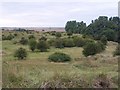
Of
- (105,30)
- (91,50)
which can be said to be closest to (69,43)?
(91,50)

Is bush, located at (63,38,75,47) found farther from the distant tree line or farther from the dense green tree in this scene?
the dense green tree

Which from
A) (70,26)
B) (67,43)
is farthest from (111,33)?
(70,26)

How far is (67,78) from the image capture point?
10.4 meters

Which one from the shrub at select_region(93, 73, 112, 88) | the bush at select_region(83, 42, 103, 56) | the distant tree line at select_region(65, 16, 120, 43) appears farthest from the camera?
the distant tree line at select_region(65, 16, 120, 43)

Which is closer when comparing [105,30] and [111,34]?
[111,34]

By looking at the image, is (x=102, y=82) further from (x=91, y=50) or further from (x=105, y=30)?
(x=105, y=30)

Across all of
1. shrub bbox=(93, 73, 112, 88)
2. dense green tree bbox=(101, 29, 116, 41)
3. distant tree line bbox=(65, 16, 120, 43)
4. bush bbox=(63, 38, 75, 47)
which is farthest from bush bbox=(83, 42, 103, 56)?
dense green tree bbox=(101, 29, 116, 41)

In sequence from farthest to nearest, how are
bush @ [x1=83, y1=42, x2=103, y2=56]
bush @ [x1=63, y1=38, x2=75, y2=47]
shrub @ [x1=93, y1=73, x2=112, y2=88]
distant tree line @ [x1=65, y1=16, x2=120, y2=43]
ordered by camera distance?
1. distant tree line @ [x1=65, y1=16, x2=120, y2=43]
2. bush @ [x1=63, y1=38, x2=75, y2=47]
3. bush @ [x1=83, y1=42, x2=103, y2=56]
4. shrub @ [x1=93, y1=73, x2=112, y2=88]

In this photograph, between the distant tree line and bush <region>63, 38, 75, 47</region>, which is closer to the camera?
bush <region>63, 38, 75, 47</region>

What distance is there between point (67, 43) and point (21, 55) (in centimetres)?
1818

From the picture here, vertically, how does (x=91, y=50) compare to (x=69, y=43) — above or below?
above

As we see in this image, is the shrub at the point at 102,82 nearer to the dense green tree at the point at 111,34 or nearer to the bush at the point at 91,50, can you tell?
the bush at the point at 91,50

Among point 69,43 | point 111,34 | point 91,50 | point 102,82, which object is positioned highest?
point 102,82

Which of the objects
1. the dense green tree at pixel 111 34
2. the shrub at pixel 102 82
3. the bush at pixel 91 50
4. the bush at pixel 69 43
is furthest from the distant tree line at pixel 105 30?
the shrub at pixel 102 82
